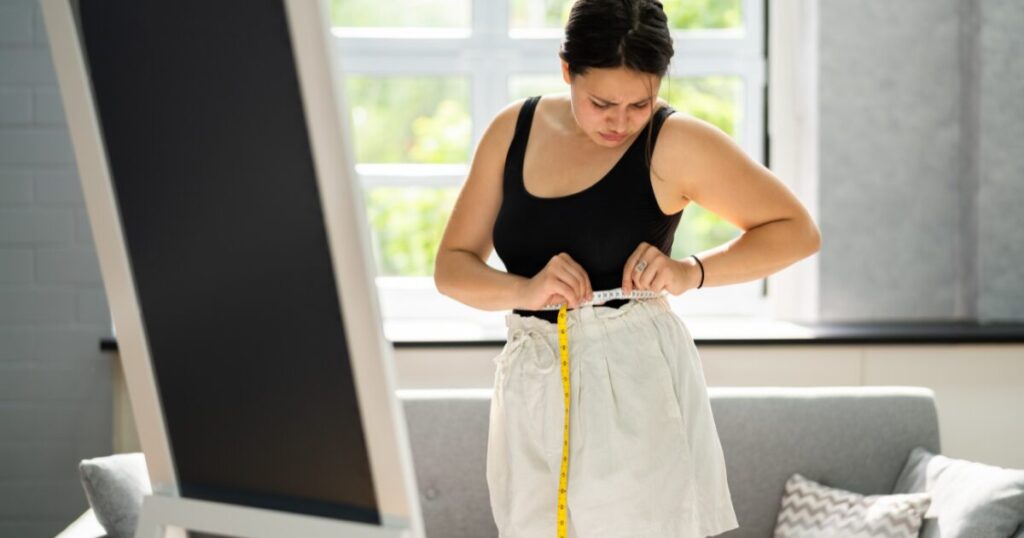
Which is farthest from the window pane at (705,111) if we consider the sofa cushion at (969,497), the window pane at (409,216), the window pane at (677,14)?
the sofa cushion at (969,497)

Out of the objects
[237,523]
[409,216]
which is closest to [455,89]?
[409,216]

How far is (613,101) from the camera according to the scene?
1661mm

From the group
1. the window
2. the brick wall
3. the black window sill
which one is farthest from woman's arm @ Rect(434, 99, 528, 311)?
the window

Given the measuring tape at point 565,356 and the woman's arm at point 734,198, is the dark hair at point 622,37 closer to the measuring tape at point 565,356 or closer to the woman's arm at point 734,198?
the woman's arm at point 734,198

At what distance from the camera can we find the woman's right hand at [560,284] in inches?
65.0

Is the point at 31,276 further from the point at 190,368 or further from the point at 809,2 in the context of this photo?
the point at 190,368

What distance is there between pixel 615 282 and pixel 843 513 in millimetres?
1307

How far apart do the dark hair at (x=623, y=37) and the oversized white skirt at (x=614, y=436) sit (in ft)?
1.12

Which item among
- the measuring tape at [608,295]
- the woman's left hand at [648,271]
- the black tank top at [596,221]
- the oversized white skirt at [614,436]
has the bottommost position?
the oversized white skirt at [614,436]

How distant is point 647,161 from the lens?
66.4 inches

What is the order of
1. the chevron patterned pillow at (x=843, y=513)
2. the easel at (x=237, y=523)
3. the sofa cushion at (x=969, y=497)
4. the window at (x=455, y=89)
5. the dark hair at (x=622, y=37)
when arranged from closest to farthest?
the easel at (x=237, y=523), the dark hair at (x=622, y=37), the sofa cushion at (x=969, y=497), the chevron patterned pillow at (x=843, y=513), the window at (x=455, y=89)

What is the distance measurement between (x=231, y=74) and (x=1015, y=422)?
10.2 ft

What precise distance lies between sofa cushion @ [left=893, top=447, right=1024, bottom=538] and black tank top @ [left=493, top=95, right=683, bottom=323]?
1231mm

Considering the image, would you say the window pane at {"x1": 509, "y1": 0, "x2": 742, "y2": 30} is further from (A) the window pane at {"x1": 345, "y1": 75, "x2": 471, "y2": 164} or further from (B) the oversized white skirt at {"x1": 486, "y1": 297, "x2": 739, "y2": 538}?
(B) the oversized white skirt at {"x1": 486, "y1": 297, "x2": 739, "y2": 538}
